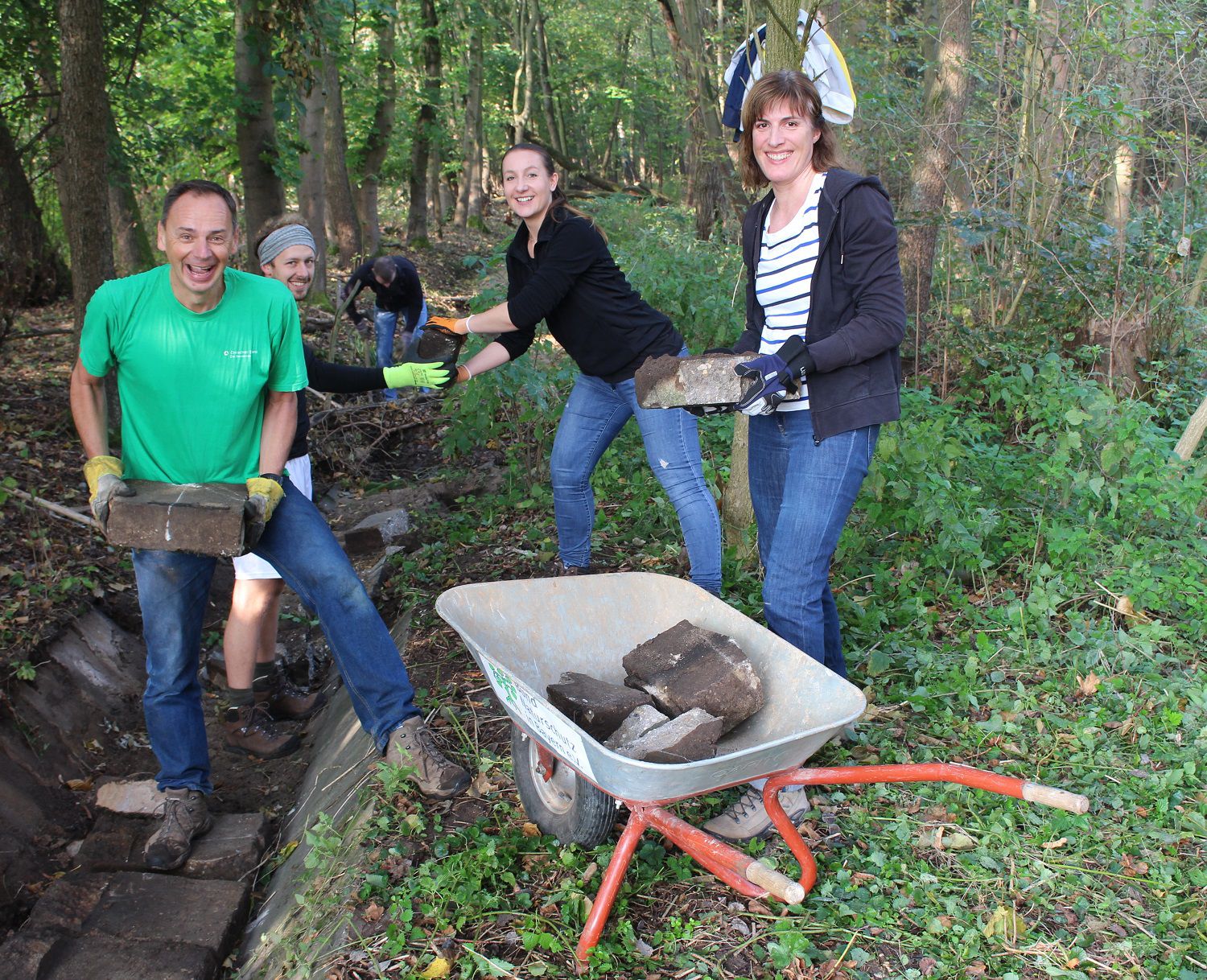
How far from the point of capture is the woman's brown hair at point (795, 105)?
2.70 metres

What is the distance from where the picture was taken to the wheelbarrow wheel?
8.89 feet

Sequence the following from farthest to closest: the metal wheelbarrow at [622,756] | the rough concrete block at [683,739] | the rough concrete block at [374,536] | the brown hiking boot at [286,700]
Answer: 1. the rough concrete block at [374,536]
2. the brown hiking boot at [286,700]
3. the rough concrete block at [683,739]
4. the metal wheelbarrow at [622,756]

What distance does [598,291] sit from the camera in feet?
12.4

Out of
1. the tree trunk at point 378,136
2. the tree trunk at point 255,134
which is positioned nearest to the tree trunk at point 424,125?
the tree trunk at point 378,136

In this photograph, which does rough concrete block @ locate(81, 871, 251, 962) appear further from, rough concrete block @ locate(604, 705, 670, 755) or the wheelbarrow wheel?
rough concrete block @ locate(604, 705, 670, 755)

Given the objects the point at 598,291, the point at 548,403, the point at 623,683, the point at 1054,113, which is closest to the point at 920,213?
the point at 1054,113

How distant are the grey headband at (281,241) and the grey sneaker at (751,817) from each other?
2.65 meters

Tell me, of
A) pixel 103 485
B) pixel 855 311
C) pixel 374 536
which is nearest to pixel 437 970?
pixel 103 485

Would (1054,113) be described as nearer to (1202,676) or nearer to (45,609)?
(1202,676)

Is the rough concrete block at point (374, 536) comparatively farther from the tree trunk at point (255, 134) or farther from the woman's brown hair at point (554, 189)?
the tree trunk at point (255, 134)

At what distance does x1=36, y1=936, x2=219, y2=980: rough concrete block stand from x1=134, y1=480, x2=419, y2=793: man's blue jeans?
19.6 inches

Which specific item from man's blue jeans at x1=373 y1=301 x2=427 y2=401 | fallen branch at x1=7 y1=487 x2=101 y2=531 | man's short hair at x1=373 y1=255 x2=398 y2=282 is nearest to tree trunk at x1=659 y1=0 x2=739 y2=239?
man's blue jeans at x1=373 y1=301 x2=427 y2=401

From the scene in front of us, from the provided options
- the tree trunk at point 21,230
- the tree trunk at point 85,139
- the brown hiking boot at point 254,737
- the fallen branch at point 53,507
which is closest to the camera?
the brown hiking boot at point 254,737

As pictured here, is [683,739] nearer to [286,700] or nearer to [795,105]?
[795,105]
